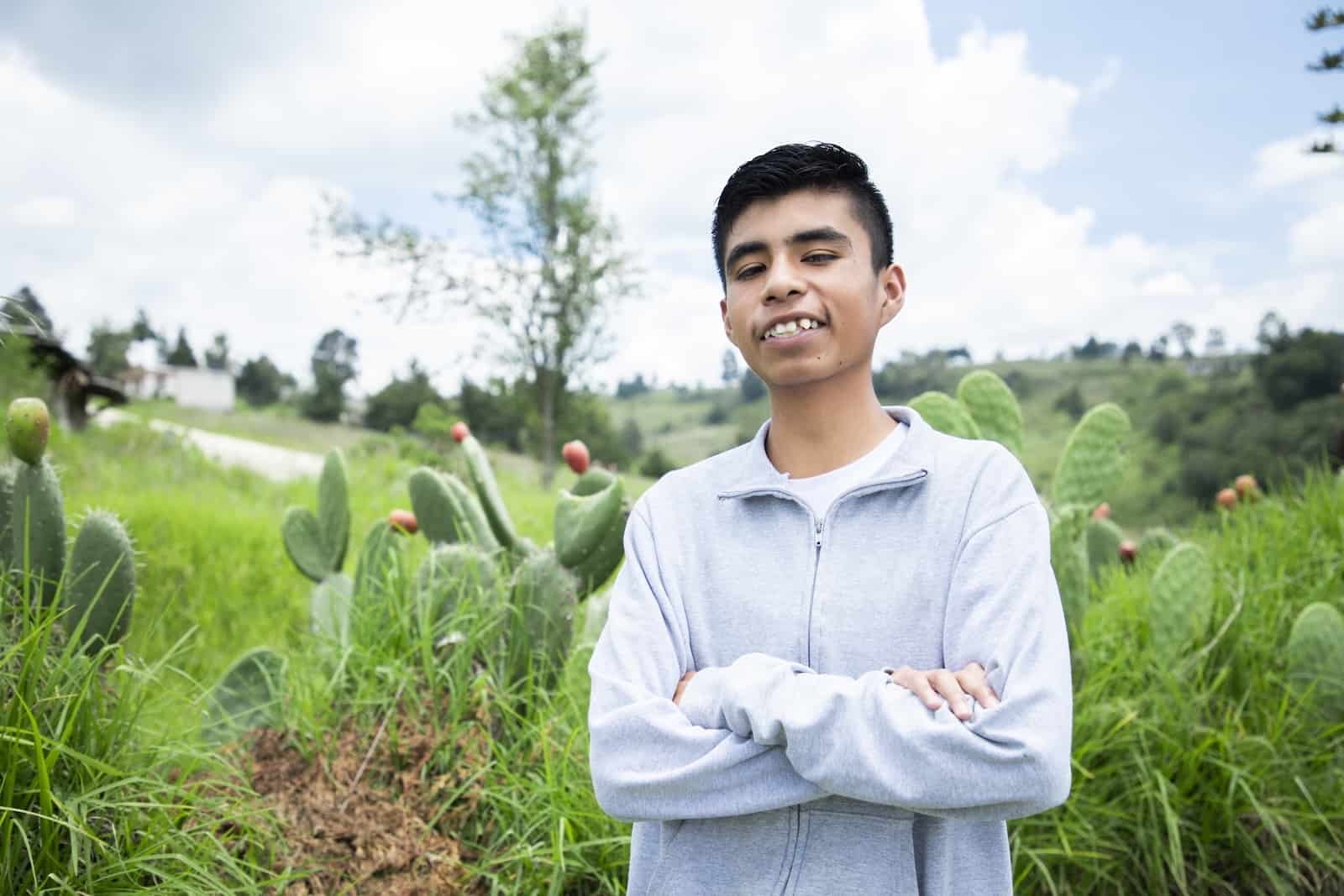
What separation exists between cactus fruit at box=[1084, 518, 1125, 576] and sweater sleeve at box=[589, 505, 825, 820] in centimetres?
391

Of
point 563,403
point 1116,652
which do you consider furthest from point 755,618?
point 563,403

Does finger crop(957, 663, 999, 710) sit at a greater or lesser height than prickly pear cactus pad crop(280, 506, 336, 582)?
greater

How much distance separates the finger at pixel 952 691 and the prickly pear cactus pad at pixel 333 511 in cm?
263

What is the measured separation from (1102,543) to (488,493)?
3.08 metres

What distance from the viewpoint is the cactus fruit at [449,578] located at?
9.23 ft

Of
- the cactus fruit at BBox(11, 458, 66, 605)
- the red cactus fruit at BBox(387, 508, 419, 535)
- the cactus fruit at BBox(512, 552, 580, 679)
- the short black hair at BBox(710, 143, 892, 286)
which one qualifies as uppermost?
the short black hair at BBox(710, 143, 892, 286)

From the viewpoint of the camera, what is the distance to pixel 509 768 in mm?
2574

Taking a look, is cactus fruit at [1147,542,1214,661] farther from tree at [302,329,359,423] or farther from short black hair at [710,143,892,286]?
tree at [302,329,359,423]

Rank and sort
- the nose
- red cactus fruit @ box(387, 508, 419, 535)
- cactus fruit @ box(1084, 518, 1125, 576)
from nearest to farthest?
the nose
red cactus fruit @ box(387, 508, 419, 535)
cactus fruit @ box(1084, 518, 1125, 576)

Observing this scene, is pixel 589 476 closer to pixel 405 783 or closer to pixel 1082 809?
pixel 405 783

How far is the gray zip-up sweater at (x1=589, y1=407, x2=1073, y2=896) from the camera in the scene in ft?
4.15

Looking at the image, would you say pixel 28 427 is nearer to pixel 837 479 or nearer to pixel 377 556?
pixel 377 556

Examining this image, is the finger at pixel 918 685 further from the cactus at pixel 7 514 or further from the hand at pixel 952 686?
the cactus at pixel 7 514

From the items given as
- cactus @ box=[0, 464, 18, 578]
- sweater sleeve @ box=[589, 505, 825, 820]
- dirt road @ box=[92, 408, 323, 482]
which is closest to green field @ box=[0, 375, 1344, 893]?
cactus @ box=[0, 464, 18, 578]
